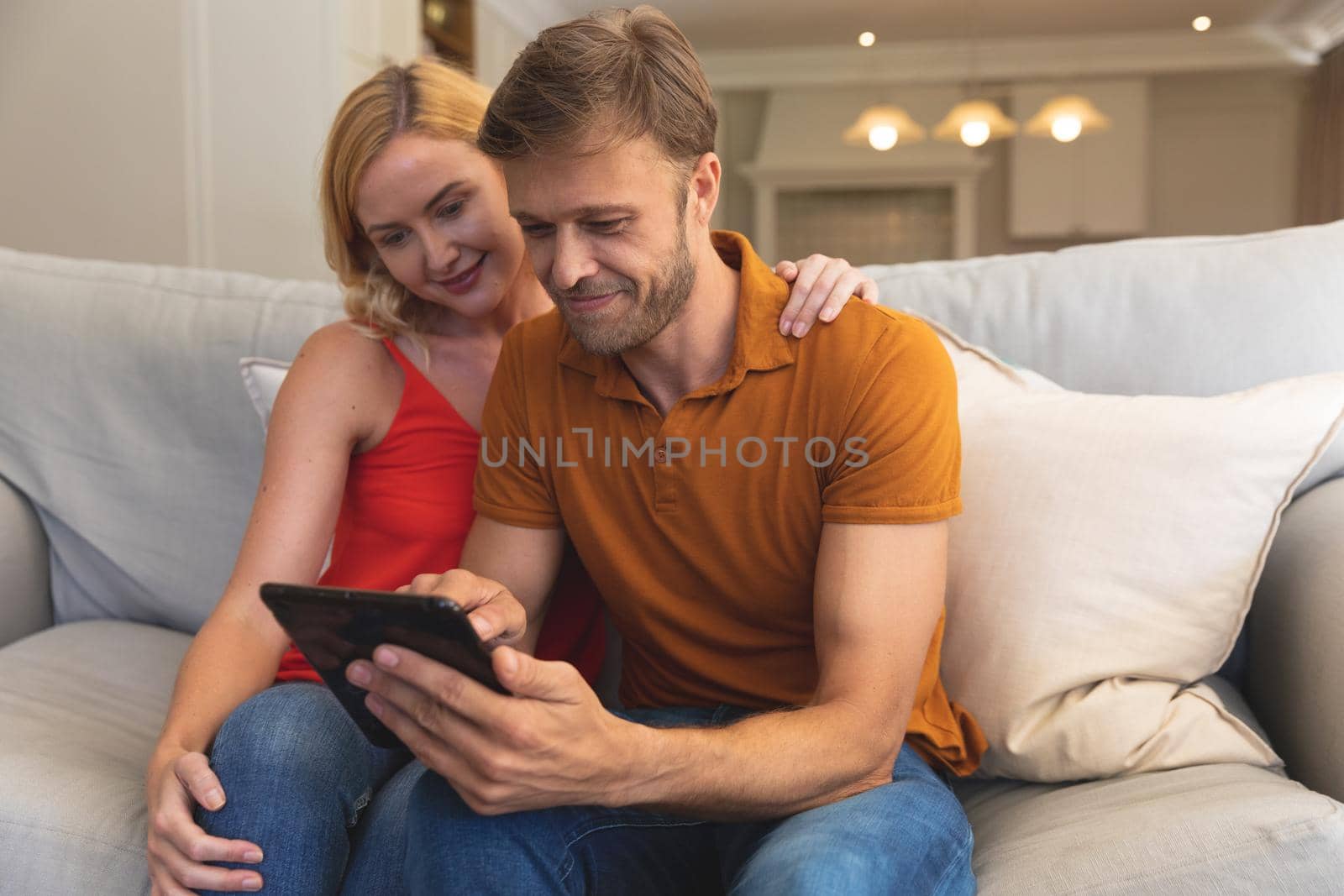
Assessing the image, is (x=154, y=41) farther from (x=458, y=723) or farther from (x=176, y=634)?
(x=458, y=723)

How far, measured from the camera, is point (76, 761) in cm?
121

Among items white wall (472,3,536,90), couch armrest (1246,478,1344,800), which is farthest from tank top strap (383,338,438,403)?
white wall (472,3,536,90)

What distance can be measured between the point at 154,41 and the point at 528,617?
3443 millimetres

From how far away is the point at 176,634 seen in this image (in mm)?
1734

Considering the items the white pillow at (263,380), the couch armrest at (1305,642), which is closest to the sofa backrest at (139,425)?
the white pillow at (263,380)

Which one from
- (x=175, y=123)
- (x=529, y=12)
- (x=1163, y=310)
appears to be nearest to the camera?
(x=1163, y=310)

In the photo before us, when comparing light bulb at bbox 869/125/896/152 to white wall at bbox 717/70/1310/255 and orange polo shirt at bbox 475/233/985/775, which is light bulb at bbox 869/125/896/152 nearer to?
white wall at bbox 717/70/1310/255

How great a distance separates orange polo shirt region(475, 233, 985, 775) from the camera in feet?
3.56

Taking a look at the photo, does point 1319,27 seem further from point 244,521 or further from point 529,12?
point 244,521

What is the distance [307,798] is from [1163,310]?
1.18m

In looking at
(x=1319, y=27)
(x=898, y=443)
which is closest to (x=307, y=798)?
(x=898, y=443)

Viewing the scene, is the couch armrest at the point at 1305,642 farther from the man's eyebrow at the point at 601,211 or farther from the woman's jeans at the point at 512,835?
the man's eyebrow at the point at 601,211

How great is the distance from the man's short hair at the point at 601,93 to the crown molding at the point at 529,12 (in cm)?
466

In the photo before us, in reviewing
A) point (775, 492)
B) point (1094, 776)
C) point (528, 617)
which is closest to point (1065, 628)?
point (1094, 776)
